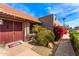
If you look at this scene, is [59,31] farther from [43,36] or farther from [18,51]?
[18,51]

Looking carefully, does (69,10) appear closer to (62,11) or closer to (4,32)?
(62,11)

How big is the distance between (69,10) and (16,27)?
3.93m

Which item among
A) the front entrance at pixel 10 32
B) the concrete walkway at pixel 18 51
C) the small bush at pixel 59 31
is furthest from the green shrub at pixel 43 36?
the front entrance at pixel 10 32

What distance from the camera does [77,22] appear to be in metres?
10.7

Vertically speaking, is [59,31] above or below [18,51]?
above

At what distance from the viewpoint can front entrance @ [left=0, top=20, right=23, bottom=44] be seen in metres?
11.0

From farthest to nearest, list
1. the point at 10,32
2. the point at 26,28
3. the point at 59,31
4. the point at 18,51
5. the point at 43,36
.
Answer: the point at 26,28
the point at 59,31
the point at 43,36
the point at 10,32
the point at 18,51

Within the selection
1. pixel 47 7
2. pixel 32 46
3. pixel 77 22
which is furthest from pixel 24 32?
pixel 77 22

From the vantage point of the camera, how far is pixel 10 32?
1187 centimetres

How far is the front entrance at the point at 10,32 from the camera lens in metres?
11.0

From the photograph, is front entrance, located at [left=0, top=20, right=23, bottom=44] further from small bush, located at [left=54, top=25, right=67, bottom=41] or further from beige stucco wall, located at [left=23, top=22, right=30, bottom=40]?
small bush, located at [left=54, top=25, right=67, bottom=41]

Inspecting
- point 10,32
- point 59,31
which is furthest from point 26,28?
point 59,31

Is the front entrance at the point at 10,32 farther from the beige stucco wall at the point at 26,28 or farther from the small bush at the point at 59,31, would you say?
the small bush at the point at 59,31

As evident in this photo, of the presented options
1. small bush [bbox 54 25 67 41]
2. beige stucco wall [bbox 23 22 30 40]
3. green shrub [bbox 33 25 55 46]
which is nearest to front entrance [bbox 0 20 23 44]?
beige stucco wall [bbox 23 22 30 40]
